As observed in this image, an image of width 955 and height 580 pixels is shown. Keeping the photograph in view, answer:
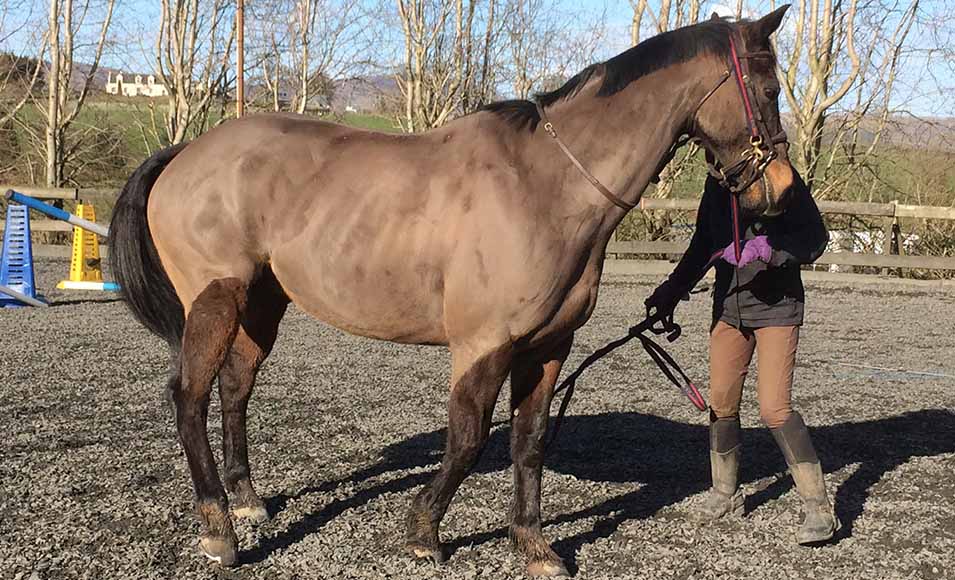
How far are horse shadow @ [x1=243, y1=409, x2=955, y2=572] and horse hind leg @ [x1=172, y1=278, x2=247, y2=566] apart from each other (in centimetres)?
33

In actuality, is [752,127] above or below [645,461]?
above

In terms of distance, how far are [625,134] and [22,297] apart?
8335 mm

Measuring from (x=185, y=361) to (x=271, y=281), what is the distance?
0.48m

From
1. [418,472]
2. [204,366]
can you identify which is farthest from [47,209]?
[204,366]

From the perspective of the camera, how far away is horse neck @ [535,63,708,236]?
9.36 feet

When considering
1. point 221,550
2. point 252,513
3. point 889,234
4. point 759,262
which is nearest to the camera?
point 221,550

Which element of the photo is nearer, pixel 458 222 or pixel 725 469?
pixel 458 222

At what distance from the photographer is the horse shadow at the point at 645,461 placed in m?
3.70

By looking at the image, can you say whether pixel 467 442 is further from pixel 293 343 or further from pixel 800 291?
pixel 293 343

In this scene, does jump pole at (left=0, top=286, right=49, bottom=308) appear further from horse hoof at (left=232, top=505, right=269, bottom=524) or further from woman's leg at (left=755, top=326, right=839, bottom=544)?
woman's leg at (left=755, top=326, right=839, bottom=544)

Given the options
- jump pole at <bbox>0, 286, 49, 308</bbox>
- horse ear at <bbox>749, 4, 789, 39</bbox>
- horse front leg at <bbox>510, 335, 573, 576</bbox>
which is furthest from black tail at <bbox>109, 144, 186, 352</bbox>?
jump pole at <bbox>0, 286, 49, 308</bbox>

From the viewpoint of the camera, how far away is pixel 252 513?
3.60 meters

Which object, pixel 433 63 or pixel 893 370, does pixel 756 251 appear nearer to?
pixel 893 370

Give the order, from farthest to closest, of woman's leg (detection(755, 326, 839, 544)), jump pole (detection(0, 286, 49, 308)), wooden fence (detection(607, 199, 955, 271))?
wooden fence (detection(607, 199, 955, 271)) < jump pole (detection(0, 286, 49, 308)) < woman's leg (detection(755, 326, 839, 544))
